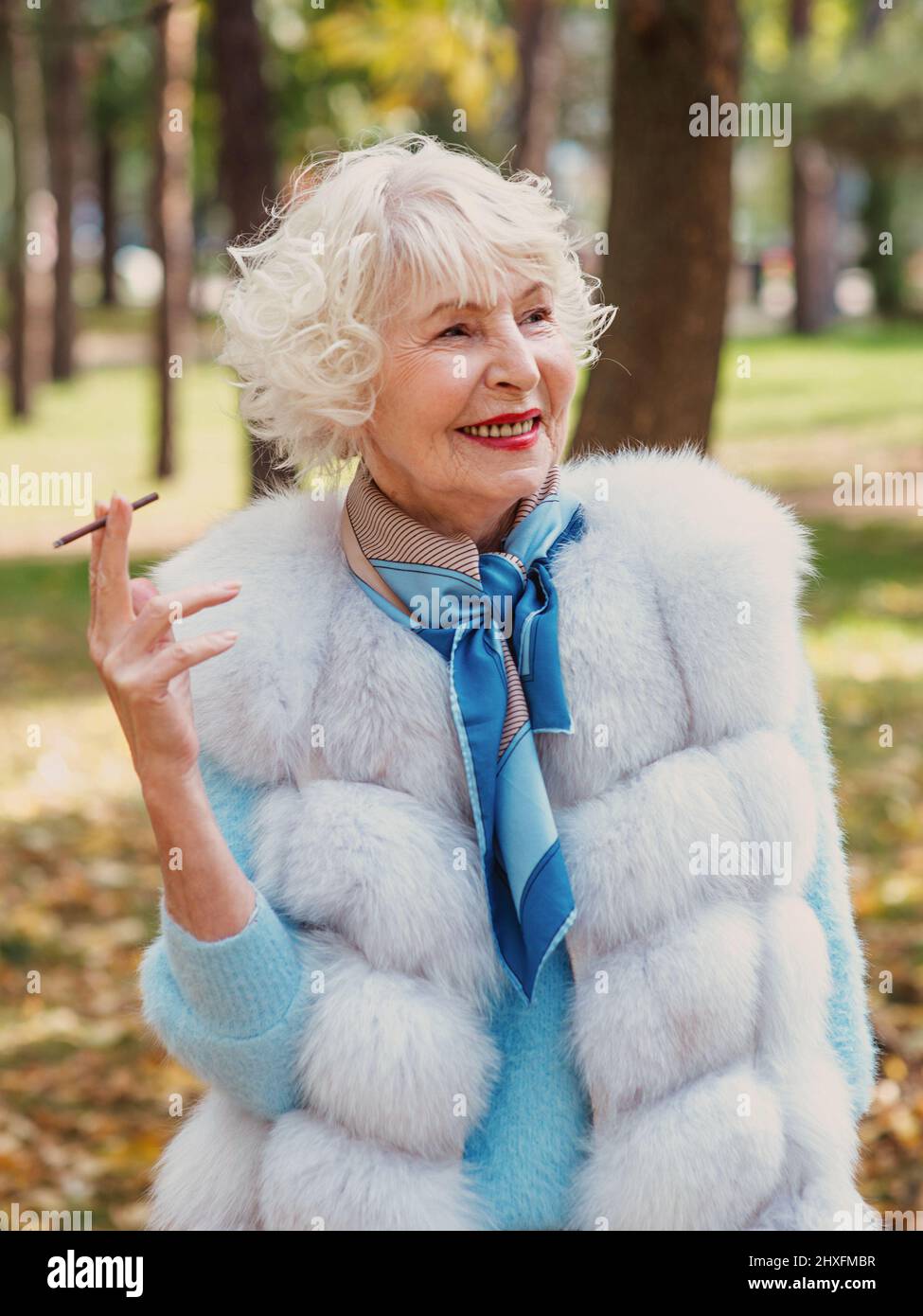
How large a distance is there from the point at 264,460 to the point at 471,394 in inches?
187

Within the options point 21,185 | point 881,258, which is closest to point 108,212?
point 881,258

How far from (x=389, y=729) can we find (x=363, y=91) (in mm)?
25789

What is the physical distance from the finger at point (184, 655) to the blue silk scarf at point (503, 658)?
1.28 feet

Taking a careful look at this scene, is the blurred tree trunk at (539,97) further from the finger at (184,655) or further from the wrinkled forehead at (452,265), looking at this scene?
the finger at (184,655)

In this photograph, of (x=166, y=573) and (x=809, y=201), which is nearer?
(x=166, y=573)

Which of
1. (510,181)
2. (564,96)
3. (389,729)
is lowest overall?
(389,729)

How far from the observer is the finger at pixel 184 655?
6.45 feet

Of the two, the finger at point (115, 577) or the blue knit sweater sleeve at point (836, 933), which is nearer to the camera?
the finger at point (115, 577)

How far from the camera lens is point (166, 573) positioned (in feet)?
7.86

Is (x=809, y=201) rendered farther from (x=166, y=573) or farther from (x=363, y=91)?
(x=166, y=573)

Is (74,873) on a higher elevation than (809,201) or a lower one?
lower

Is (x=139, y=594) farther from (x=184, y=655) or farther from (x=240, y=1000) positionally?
(x=240, y=1000)

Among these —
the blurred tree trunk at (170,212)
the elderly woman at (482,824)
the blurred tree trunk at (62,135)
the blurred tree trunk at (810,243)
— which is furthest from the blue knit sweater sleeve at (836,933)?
the blurred tree trunk at (810,243)
